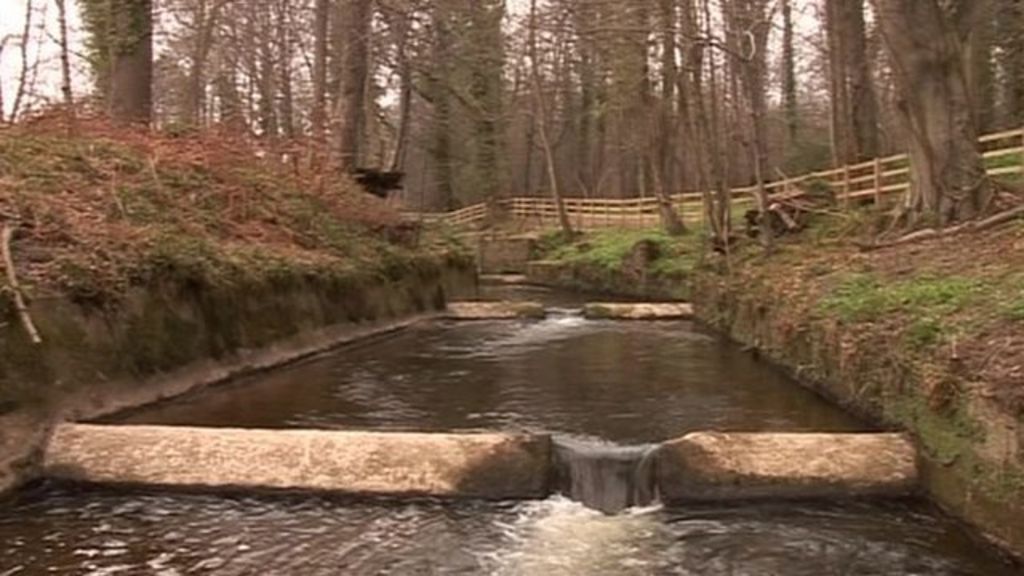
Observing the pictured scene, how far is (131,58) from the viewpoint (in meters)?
16.3

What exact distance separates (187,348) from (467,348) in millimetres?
4834

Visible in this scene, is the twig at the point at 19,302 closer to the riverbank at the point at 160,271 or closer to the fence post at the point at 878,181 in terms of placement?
the riverbank at the point at 160,271

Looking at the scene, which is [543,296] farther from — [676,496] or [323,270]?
[676,496]

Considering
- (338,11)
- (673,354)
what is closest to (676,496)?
(673,354)

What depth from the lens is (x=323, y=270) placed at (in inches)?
557

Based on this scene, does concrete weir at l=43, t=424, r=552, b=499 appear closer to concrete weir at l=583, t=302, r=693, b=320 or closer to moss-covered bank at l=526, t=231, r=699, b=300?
concrete weir at l=583, t=302, r=693, b=320

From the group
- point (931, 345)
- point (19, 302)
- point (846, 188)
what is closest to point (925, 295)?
point (931, 345)

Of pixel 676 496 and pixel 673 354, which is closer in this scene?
pixel 676 496

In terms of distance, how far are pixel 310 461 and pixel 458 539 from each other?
5.21 ft

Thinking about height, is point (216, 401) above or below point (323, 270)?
below

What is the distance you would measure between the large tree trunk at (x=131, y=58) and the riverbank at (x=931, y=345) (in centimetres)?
1013

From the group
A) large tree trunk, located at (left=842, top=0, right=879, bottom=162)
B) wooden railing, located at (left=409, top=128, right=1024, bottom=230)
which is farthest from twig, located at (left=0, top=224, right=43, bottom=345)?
large tree trunk, located at (left=842, top=0, right=879, bottom=162)

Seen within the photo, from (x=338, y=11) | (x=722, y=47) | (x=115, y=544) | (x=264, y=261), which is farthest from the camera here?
(x=338, y=11)

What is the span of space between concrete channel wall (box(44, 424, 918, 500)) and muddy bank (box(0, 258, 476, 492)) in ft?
1.63
